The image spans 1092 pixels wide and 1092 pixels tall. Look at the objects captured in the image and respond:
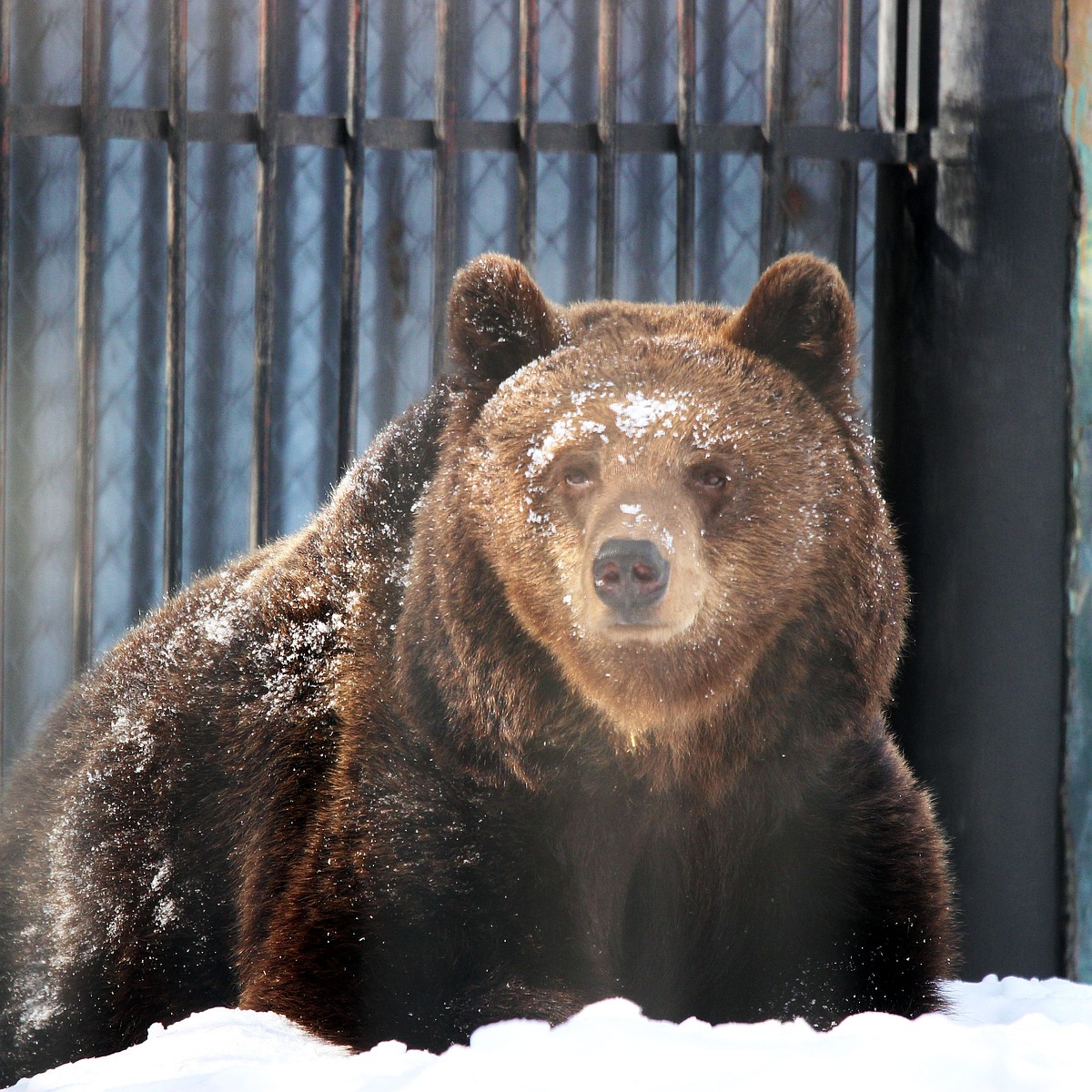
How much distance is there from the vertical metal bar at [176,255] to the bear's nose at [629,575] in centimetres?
151

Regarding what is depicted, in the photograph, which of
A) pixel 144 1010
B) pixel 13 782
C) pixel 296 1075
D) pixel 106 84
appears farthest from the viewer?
pixel 106 84

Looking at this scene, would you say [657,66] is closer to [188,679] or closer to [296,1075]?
[188,679]

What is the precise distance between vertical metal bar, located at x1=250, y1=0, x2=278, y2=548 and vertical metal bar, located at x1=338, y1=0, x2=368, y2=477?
19 centimetres

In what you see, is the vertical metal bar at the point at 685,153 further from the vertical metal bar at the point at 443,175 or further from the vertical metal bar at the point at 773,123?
the vertical metal bar at the point at 443,175

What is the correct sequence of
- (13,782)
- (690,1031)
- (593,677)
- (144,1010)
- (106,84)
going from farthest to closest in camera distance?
(106,84) < (13,782) < (144,1010) < (593,677) < (690,1031)

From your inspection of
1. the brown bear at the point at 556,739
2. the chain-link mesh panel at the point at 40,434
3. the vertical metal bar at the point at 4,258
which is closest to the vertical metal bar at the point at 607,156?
the brown bear at the point at 556,739

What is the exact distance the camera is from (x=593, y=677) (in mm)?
2760

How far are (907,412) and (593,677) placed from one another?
1537mm

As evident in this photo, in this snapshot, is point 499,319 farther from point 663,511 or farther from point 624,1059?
point 624,1059

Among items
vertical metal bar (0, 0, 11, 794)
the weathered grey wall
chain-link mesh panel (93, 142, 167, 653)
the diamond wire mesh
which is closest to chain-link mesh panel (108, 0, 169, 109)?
the diamond wire mesh

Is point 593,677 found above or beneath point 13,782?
above

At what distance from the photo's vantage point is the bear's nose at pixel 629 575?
7.95 feet

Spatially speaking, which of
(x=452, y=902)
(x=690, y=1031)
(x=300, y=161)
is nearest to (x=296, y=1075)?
(x=452, y=902)

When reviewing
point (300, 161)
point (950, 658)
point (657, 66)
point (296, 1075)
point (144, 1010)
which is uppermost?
point (657, 66)
